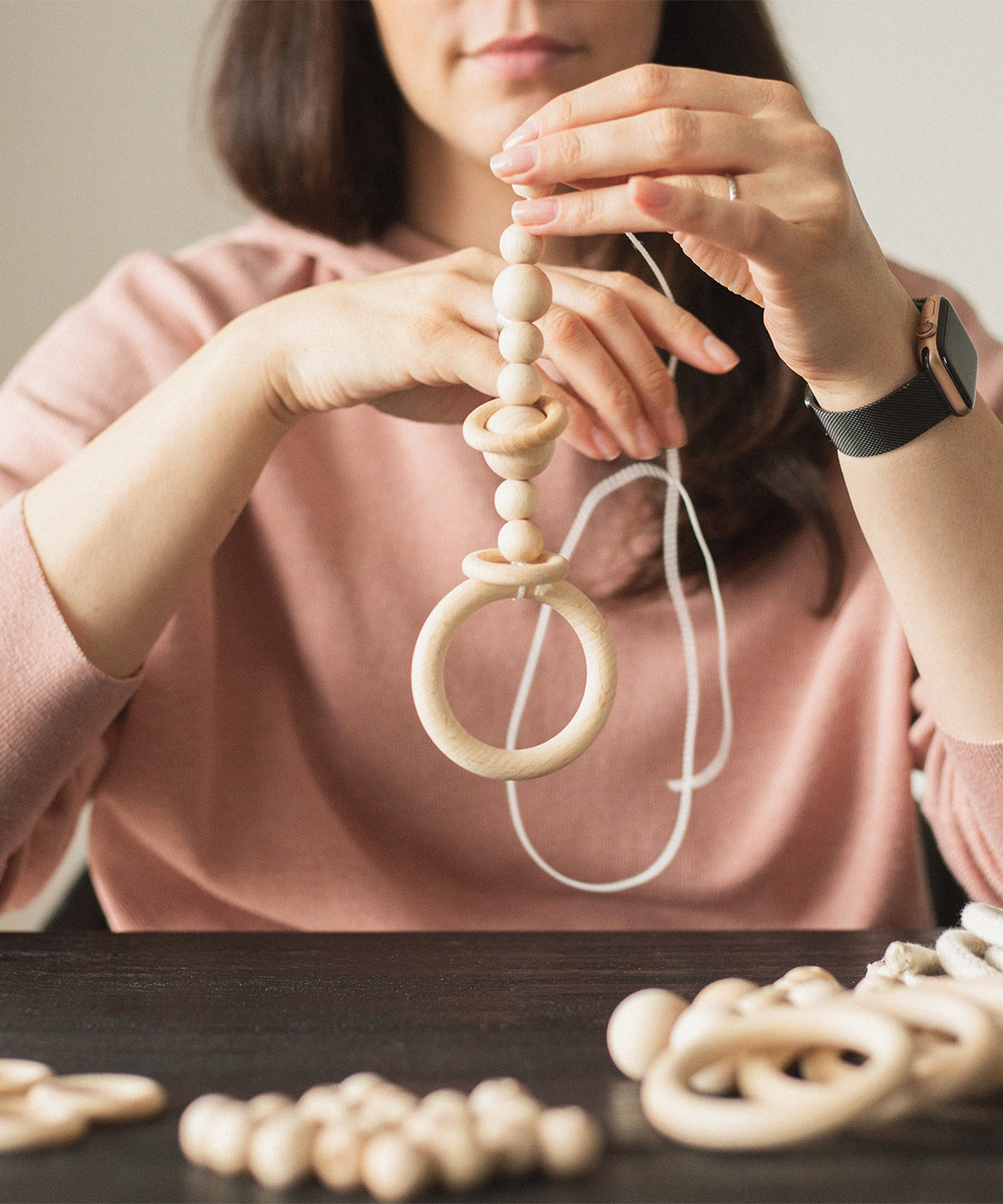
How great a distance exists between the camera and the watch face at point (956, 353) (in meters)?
0.61

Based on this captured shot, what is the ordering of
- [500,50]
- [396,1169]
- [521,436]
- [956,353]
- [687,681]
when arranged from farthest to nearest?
1. [687,681]
2. [500,50]
3. [956,353]
4. [521,436]
5. [396,1169]

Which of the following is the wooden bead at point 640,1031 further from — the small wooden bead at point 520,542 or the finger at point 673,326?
the finger at point 673,326

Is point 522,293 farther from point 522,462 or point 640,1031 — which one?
point 640,1031

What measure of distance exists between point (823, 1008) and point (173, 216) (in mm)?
1685

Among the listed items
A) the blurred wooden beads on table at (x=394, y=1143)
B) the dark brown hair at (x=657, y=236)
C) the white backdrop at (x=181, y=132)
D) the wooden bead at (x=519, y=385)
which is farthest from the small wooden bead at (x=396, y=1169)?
the white backdrop at (x=181, y=132)

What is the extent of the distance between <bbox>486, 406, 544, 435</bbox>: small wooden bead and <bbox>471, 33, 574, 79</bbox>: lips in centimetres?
48

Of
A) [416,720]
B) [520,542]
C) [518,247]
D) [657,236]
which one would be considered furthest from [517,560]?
[657,236]

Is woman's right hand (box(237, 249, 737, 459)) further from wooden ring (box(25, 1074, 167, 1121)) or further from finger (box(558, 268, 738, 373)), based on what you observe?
wooden ring (box(25, 1074, 167, 1121))

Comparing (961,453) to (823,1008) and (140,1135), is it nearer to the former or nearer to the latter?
(823,1008)

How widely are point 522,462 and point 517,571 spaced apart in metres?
0.04

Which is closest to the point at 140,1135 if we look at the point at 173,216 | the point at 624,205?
the point at 624,205

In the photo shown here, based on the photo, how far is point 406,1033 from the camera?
46 cm

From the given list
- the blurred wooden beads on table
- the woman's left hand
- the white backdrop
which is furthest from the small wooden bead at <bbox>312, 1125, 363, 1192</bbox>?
the white backdrop

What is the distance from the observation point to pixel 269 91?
1.00m
